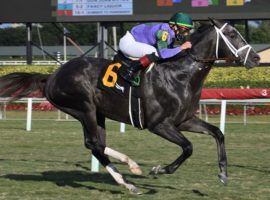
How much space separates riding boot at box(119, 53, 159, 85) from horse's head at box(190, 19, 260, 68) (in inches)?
25.5

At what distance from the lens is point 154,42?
A: 735 cm

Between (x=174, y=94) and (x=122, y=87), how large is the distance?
661mm

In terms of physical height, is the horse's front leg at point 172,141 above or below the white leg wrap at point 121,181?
above

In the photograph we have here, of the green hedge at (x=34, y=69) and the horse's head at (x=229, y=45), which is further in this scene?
the green hedge at (x=34, y=69)

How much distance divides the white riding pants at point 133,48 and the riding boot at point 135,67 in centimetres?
11

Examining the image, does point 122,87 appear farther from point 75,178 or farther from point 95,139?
point 75,178

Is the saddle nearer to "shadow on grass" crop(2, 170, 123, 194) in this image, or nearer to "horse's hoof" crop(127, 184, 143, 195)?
"horse's hoof" crop(127, 184, 143, 195)

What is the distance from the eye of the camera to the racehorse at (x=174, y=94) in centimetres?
693

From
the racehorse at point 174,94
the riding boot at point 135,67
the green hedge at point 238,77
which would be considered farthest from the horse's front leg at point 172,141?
the green hedge at point 238,77

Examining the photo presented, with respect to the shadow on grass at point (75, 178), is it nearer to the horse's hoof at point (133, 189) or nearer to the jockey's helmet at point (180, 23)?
the horse's hoof at point (133, 189)

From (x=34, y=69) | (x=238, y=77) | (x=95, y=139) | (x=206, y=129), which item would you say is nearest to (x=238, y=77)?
(x=238, y=77)

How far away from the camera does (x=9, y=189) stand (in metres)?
7.29

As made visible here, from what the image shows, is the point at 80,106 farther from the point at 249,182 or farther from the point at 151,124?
the point at 249,182

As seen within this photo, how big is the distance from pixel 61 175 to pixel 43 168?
795 millimetres
